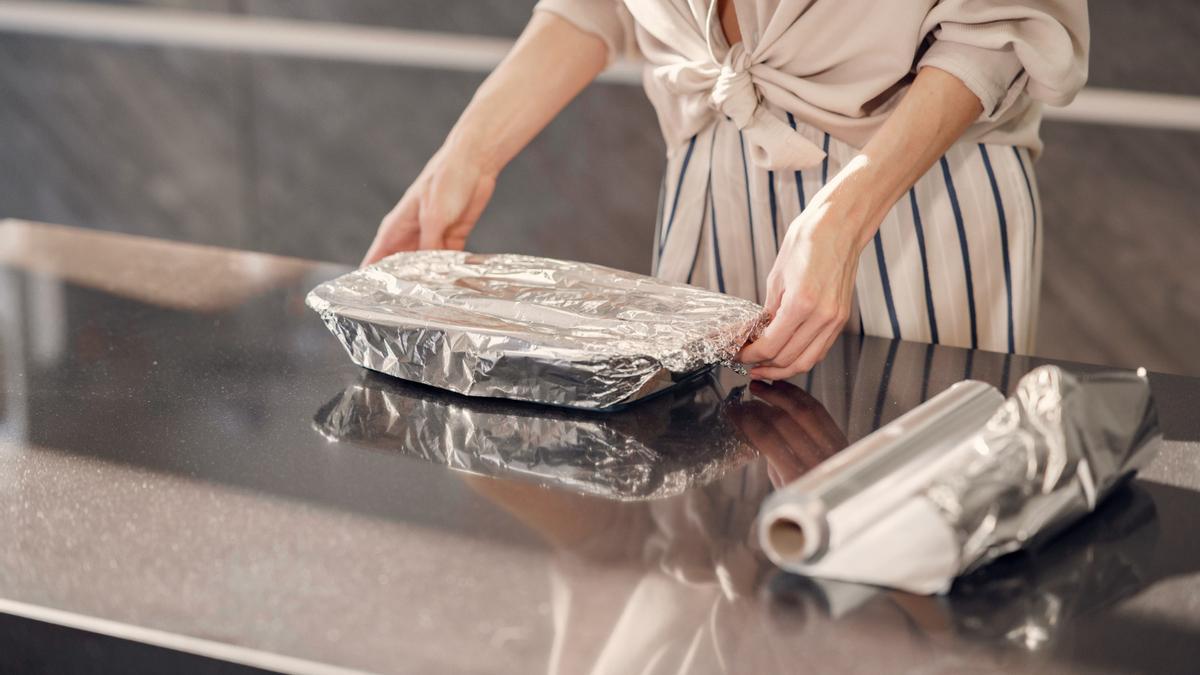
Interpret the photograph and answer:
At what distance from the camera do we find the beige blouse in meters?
0.98

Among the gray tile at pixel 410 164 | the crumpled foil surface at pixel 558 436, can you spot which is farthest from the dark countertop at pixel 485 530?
the gray tile at pixel 410 164

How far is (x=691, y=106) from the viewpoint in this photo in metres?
1.16

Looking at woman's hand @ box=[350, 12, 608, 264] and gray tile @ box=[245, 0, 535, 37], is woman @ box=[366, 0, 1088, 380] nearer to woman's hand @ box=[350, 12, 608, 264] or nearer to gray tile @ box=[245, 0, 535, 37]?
woman's hand @ box=[350, 12, 608, 264]

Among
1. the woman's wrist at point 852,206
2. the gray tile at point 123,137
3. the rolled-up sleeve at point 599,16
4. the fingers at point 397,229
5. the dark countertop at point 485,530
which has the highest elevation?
the rolled-up sleeve at point 599,16

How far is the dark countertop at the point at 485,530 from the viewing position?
540 millimetres

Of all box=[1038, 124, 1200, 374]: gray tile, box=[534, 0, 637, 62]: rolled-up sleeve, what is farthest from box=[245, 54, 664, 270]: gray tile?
box=[534, 0, 637, 62]: rolled-up sleeve

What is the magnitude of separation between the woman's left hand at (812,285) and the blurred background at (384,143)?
4.77 ft

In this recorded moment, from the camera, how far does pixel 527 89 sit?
48.1 inches

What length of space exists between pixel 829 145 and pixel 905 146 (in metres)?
0.18

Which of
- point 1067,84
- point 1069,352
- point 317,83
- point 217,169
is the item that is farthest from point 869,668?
point 217,169

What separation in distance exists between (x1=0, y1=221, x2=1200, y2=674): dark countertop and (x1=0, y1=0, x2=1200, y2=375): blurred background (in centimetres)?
137

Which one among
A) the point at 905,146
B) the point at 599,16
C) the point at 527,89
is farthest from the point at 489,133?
the point at 905,146

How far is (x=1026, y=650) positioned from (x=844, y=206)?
1.42 ft

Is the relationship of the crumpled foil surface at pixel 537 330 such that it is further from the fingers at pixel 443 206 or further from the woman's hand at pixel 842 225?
the fingers at pixel 443 206
